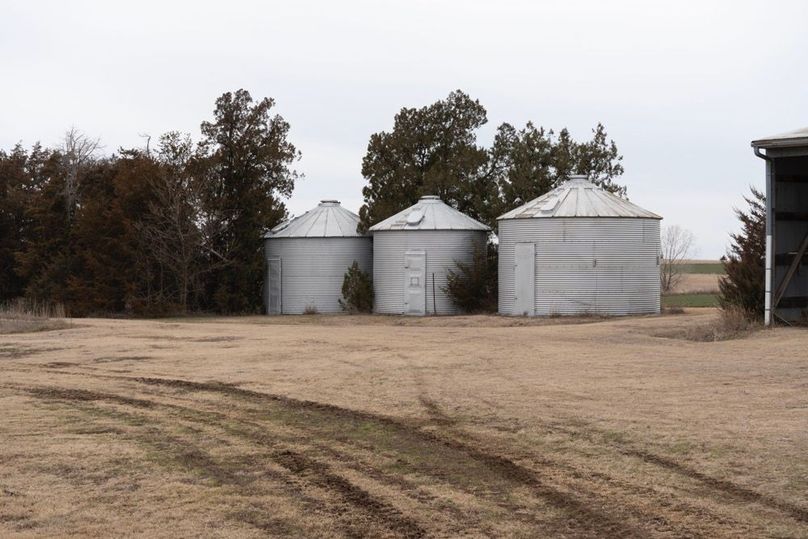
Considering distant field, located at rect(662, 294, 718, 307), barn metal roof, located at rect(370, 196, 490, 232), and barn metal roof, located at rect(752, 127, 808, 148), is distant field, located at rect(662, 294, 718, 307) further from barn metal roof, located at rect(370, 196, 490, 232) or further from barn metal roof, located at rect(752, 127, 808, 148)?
barn metal roof, located at rect(752, 127, 808, 148)

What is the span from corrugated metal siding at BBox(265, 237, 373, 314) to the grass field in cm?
2037

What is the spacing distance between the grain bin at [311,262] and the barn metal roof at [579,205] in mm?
7732

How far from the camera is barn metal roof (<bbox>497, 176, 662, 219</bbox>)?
38.6 m

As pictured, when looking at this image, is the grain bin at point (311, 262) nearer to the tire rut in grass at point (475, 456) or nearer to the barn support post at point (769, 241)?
the barn support post at point (769, 241)

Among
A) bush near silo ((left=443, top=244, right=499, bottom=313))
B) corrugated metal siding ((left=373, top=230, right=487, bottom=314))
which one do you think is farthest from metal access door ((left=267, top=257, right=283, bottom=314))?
bush near silo ((left=443, top=244, right=499, bottom=313))

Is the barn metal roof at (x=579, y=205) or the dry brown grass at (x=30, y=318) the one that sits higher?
the barn metal roof at (x=579, y=205)

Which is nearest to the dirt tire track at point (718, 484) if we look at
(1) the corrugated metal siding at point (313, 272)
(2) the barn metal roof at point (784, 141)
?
(2) the barn metal roof at point (784, 141)

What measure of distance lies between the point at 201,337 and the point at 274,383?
34.1 feet

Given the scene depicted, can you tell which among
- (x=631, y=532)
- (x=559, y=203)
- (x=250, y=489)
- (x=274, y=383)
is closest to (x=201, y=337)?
(x=274, y=383)

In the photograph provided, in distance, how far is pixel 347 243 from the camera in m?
45.1

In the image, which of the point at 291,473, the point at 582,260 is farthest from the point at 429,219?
the point at 291,473

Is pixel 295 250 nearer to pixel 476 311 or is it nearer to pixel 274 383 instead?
pixel 476 311

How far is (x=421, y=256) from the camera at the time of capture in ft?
138

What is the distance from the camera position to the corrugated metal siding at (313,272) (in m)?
44.5
